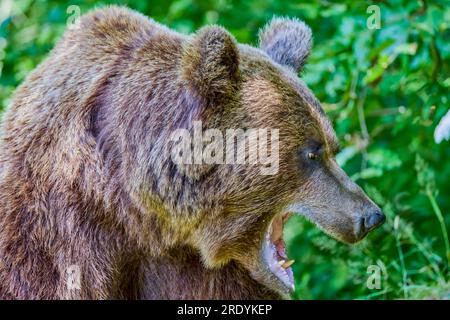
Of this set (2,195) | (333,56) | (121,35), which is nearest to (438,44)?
(333,56)

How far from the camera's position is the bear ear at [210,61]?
13.3 ft

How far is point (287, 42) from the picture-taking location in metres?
4.81

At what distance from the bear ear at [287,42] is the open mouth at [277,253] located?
87cm

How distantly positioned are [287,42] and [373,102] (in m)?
2.33

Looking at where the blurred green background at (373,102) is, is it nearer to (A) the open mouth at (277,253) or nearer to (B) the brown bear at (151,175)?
(A) the open mouth at (277,253)

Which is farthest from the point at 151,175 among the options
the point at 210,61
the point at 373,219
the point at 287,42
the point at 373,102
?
the point at 373,102

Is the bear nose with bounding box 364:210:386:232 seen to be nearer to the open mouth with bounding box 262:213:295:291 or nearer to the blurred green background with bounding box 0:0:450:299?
the open mouth with bounding box 262:213:295:291

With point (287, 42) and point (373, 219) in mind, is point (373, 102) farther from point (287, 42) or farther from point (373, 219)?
point (373, 219)

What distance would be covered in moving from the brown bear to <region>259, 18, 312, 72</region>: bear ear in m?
0.37

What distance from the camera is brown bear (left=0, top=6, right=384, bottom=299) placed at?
414cm

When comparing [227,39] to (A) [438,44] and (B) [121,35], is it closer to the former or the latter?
(B) [121,35]

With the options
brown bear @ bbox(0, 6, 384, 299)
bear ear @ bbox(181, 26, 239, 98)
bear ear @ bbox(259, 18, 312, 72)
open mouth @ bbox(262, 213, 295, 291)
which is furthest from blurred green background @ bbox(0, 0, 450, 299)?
bear ear @ bbox(181, 26, 239, 98)

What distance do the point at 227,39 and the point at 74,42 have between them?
2.99 feet

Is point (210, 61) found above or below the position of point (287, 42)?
below
